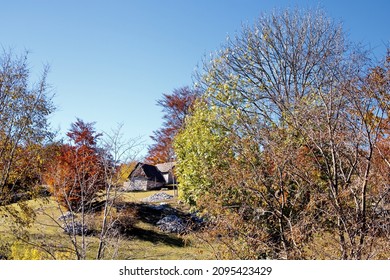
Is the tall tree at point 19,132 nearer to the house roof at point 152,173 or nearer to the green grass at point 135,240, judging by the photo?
the green grass at point 135,240

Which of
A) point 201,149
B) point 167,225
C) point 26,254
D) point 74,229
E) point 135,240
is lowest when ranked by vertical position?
point 135,240

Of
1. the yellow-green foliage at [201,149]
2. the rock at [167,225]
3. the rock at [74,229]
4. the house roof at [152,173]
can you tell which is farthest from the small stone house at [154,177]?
the yellow-green foliage at [201,149]

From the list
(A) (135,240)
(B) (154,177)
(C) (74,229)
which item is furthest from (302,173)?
(B) (154,177)

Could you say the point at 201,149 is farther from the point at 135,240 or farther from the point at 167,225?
the point at 167,225

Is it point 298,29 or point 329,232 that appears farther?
point 298,29

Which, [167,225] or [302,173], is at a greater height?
[302,173]

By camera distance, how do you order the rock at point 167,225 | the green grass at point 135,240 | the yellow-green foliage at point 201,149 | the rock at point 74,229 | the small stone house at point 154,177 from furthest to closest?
the small stone house at point 154,177, the rock at point 167,225, the green grass at point 135,240, the yellow-green foliage at point 201,149, the rock at point 74,229

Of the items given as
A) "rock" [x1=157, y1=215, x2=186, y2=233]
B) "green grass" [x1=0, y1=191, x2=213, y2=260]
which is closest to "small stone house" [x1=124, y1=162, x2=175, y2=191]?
"rock" [x1=157, y1=215, x2=186, y2=233]

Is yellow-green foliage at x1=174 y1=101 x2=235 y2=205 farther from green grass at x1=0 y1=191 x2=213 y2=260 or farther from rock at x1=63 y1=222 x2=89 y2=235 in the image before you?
rock at x1=63 y1=222 x2=89 y2=235

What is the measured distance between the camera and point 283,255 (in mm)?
5230

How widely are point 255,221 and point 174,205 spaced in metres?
13.9

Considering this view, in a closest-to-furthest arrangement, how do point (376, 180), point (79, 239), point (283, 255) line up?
point (376, 180) → point (283, 255) → point (79, 239)
